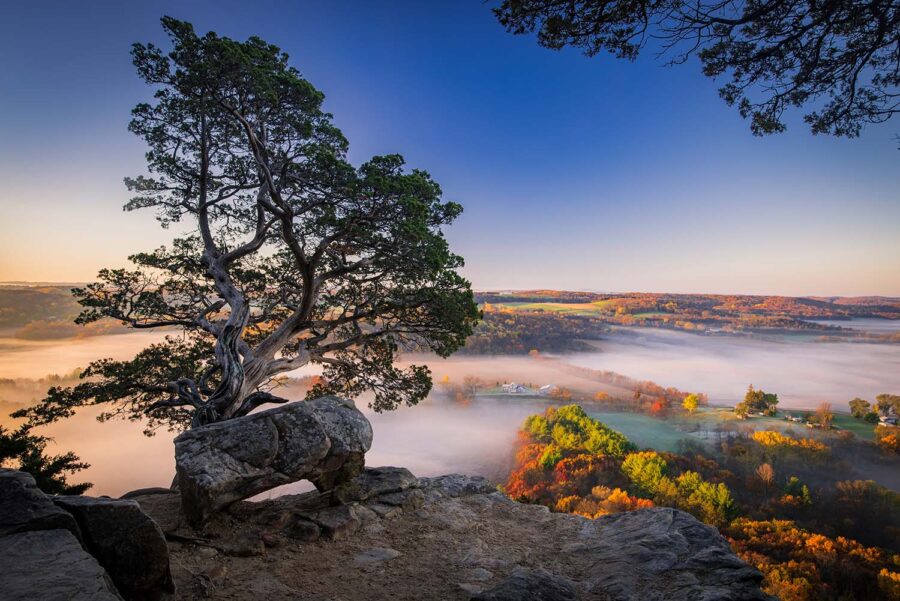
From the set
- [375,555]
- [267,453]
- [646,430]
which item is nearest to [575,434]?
[646,430]

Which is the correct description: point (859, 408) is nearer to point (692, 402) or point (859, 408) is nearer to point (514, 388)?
point (692, 402)

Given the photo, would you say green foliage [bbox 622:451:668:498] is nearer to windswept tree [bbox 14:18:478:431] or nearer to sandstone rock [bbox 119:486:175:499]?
windswept tree [bbox 14:18:478:431]

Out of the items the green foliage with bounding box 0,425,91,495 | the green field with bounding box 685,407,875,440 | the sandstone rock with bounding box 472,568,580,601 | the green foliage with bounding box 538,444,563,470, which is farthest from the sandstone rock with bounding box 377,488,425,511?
the green field with bounding box 685,407,875,440

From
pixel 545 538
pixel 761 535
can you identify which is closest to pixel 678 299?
pixel 761 535

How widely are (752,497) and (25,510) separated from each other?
57.6 metres

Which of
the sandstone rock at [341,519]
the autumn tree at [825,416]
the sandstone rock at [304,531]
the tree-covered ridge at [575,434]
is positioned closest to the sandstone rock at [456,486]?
the sandstone rock at [341,519]

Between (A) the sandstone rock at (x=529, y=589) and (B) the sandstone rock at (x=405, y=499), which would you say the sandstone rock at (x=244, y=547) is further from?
(A) the sandstone rock at (x=529, y=589)

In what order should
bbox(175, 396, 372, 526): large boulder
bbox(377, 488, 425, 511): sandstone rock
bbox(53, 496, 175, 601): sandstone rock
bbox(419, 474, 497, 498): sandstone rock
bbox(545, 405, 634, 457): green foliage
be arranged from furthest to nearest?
bbox(545, 405, 634, 457): green foliage → bbox(419, 474, 497, 498): sandstone rock → bbox(377, 488, 425, 511): sandstone rock → bbox(175, 396, 372, 526): large boulder → bbox(53, 496, 175, 601): sandstone rock

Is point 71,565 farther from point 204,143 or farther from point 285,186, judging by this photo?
point 204,143

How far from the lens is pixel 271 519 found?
7879 millimetres

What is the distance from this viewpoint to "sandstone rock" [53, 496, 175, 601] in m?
4.41

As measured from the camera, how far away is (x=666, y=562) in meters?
7.12

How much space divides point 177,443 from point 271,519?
8.14 feet

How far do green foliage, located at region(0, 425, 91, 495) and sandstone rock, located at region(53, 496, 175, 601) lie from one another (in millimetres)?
7990
